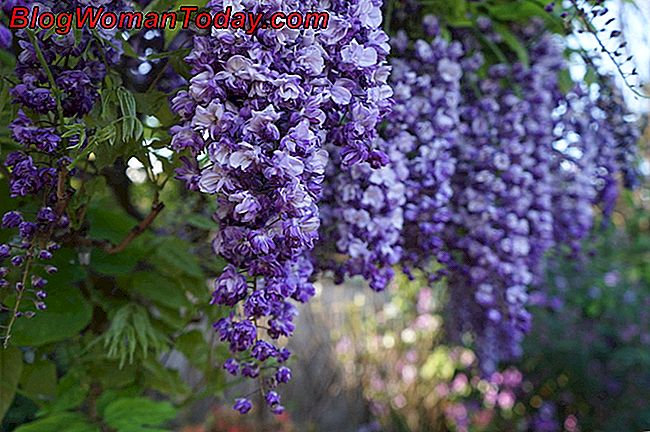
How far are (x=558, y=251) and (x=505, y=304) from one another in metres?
0.35

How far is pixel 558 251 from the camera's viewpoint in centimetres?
130

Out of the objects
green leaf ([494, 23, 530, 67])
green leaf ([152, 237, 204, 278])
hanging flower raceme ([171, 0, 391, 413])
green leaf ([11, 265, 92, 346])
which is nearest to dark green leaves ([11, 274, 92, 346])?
green leaf ([11, 265, 92, 346])

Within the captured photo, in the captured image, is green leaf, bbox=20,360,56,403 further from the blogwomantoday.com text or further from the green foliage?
the blogwomantoday.com text

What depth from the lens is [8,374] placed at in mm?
730

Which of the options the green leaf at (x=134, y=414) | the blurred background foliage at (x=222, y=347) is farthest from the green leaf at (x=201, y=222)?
the green leaf at (x=134, y=414)

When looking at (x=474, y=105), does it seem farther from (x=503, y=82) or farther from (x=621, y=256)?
(x=621, y=256)

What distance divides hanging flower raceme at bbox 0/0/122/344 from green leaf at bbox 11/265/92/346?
121 millimetres

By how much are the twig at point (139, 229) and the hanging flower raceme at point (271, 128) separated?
0.14 m

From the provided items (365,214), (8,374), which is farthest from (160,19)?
(8,374)

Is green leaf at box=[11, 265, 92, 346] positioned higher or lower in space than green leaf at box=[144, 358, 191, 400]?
higher

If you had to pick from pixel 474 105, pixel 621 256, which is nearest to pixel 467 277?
pixel 474 105

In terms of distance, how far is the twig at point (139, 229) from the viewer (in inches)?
27.4

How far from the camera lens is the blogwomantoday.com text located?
51cm

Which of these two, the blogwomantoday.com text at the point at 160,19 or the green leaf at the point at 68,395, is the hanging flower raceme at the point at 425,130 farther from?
the green leaf at the point at 68,395
